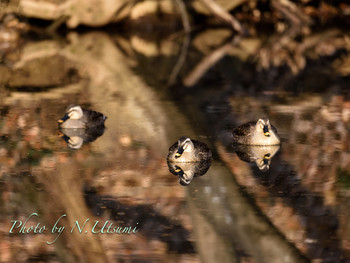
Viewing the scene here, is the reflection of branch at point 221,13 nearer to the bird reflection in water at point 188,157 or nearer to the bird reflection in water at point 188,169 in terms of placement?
the bird reflection in water at point 188,157

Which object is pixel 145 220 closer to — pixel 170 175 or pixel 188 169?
pixel 170 175

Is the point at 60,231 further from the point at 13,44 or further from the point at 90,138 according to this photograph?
the point at 13,44

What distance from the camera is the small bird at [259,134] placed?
10.5m

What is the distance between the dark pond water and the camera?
273 inches

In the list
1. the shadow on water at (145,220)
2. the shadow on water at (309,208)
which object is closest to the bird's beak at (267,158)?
the shadow on water at (309,208)

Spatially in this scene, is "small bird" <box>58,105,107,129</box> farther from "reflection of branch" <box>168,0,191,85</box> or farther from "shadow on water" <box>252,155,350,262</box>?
"reflection of branch" <box>168,0,191,85</box>

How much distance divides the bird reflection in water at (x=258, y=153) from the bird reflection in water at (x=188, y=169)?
0.62m

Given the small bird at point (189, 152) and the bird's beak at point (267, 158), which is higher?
the bird's beak at point (267, 158)

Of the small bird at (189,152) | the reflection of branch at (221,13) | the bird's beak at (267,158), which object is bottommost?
the small bird at (189,152)

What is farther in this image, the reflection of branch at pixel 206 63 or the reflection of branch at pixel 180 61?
the reflection of branch at pixel 180 61

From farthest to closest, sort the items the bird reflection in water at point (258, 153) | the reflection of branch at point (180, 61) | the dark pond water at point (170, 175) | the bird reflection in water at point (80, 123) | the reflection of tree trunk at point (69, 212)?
the reflection of branch at point (180, 61), the bird reflection in water at point (80, 123), the bird reflection in water at point (258, 153), the dark pond water at point (170, 175), the reflection of tree trunk at point (69, 212)

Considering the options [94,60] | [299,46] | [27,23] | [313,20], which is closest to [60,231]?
[94,60]

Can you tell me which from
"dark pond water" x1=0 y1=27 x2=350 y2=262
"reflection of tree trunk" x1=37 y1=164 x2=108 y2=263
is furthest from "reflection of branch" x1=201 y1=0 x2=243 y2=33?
"reflection of tree trunk" x1=37 y1=164 x2=108 y2=263

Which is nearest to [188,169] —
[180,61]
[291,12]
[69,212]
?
[69,212]
